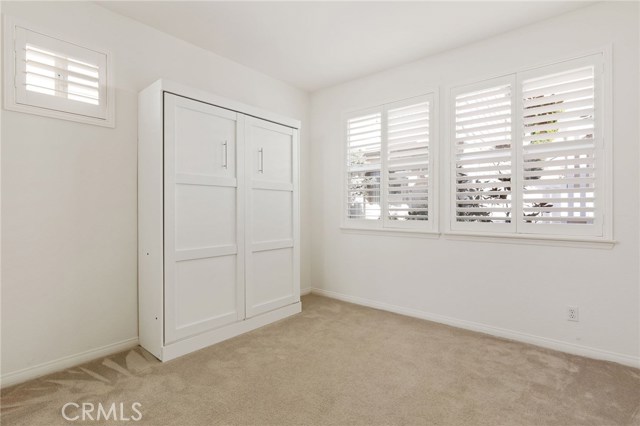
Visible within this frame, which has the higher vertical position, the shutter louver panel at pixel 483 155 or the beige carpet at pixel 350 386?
the shutter louver panel at pixel 483 155

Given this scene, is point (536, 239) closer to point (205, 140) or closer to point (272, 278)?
point (272, 278)

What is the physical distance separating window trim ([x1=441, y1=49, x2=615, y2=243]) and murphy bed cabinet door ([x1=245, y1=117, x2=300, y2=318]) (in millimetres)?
1501

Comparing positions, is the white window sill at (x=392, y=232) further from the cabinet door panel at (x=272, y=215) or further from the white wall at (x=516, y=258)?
the cabinet door panel at (x=272, y=215)

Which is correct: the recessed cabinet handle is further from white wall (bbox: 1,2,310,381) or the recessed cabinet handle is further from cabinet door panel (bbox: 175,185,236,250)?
white wall (bbox: 1,2,310,381)

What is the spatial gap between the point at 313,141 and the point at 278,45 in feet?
4.54

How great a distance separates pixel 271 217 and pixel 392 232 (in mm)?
1283

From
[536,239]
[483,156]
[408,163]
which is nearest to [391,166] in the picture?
[408,163]

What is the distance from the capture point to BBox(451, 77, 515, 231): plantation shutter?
2.68 meters

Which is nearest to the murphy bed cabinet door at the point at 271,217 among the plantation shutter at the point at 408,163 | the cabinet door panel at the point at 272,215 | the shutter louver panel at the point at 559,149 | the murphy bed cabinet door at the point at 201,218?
the cabinet door panel at the point at 272,215

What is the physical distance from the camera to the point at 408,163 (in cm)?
326

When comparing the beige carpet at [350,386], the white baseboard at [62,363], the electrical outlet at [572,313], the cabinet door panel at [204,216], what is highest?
the cabinet door panel at [204,216]

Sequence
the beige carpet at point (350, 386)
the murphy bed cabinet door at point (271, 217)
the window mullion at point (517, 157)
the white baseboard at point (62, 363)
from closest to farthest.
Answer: the beige carpet at point (350, 386)
the white baseboard at point (62, 363)
the window mullion at point (517, 157)
the murphy bed cabinet door at point (271, 217)

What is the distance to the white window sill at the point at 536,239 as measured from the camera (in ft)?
7.59

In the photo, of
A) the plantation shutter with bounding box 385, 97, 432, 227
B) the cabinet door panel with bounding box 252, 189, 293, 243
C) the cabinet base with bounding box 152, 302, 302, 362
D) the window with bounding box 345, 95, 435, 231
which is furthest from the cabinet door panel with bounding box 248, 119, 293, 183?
the cabinet base with bounding box 152, 302, 302, 362
